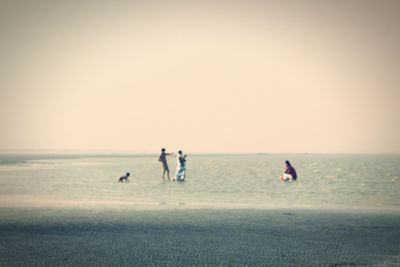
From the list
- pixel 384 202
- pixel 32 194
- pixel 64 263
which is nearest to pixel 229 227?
pixel 64 263

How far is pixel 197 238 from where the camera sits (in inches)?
529

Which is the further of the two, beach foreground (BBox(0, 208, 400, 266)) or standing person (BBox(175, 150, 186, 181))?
standing person (BBox(175, 150, 186, 181))

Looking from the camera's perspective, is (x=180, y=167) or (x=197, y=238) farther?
(x=180, y=167)

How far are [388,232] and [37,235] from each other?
434 inches

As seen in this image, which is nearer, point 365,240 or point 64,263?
point 64,263

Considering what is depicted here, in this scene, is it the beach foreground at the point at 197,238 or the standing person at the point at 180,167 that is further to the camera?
the standing person at the point at 180,167

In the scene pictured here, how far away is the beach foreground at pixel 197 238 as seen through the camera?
10.8m

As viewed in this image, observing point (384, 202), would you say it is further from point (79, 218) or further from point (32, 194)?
point (32, 194)

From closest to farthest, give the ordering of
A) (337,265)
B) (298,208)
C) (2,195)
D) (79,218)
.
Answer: (337,265), (79,218), (298,208), (2,195)

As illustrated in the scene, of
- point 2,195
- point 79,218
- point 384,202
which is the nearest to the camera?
point 79,218

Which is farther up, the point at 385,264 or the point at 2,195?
the point at 385,264

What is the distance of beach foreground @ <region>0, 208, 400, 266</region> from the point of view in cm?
1080

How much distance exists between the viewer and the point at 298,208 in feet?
68.7

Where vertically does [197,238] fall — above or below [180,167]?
below
